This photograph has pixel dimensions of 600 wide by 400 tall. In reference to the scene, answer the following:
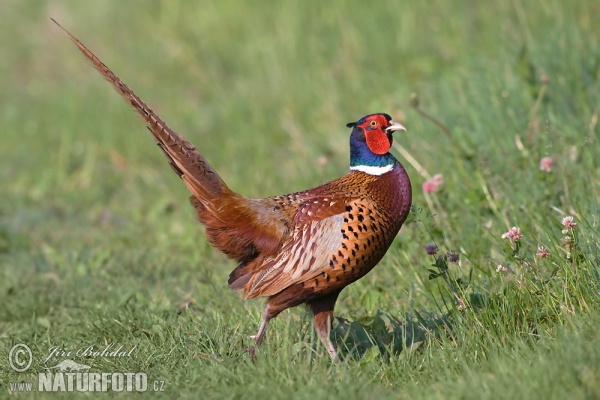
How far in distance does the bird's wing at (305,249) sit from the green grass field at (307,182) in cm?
25

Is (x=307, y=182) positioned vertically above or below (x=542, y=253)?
above

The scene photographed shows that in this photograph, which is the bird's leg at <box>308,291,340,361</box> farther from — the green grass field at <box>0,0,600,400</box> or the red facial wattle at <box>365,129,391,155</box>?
the red facial wattle at <box>365,129,391,155</box>

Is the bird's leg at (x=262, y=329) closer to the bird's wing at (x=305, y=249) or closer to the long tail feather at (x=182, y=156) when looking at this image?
the bird's wing at (x=305, y=249)

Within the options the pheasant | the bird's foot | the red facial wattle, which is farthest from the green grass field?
the red facial wattle

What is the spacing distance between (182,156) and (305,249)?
2.28ft

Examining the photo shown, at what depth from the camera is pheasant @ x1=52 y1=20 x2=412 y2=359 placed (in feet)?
12.0

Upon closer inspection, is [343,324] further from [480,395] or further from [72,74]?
[72,74]

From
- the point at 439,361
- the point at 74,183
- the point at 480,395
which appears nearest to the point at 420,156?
the point at 439,361

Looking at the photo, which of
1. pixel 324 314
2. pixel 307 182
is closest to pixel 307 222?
pixel 324 314

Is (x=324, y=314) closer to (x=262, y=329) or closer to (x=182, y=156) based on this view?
(x=262, y=329)

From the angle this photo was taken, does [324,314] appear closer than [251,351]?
No

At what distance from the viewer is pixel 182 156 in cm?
380

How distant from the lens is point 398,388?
10.8ft

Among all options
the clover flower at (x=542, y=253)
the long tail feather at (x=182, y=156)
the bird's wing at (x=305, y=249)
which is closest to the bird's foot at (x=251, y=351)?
the bird's wing at (x=305, y=249)
